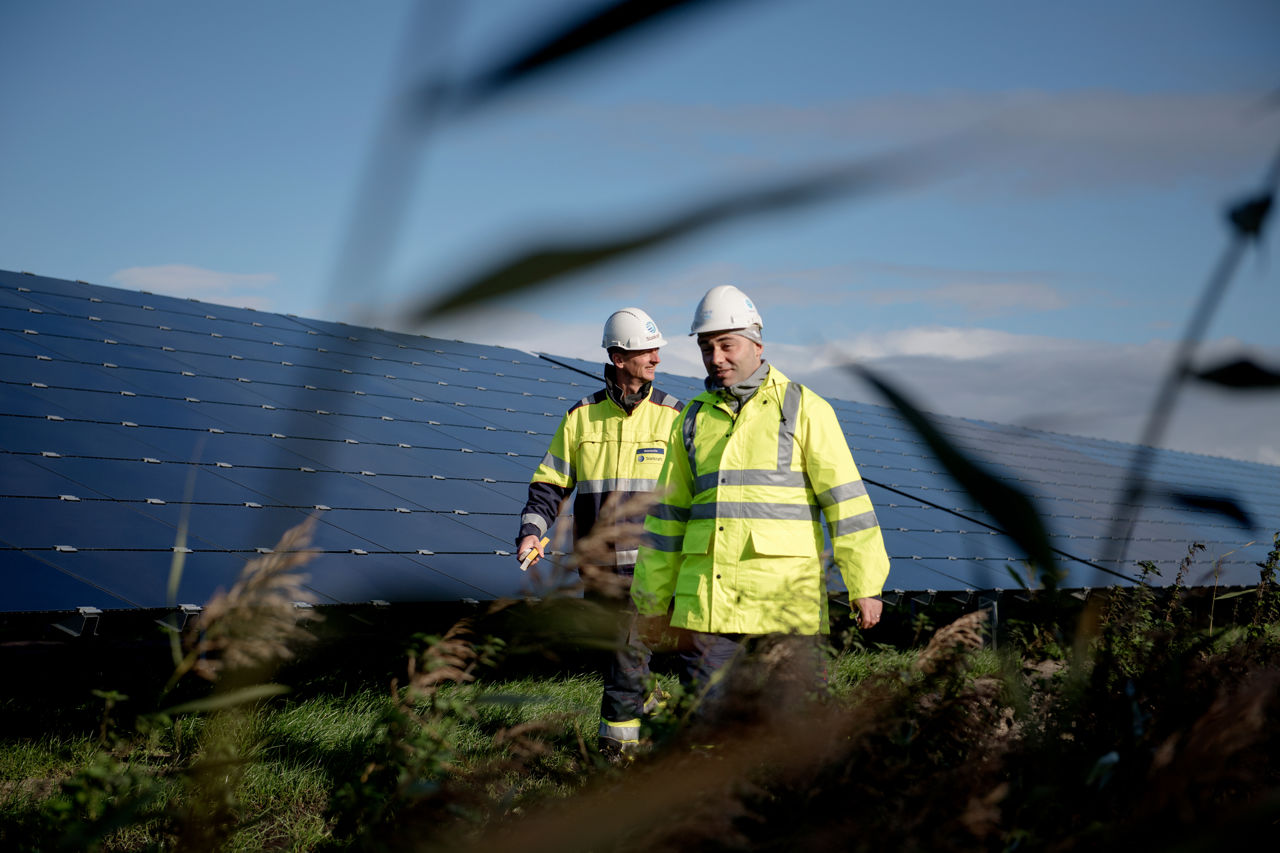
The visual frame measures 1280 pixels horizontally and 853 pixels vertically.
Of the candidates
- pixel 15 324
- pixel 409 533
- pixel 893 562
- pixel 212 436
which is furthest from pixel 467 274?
pixel 15 324

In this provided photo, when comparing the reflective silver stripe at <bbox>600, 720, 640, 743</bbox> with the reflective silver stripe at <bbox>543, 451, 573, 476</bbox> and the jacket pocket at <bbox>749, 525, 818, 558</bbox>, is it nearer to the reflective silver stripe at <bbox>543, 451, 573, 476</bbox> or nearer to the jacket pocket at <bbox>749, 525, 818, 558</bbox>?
the jacket pocket at <bbox>749, 525, 818, 558</bbox>

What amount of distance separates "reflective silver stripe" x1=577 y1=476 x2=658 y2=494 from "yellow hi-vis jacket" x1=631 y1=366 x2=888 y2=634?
36.1 inches

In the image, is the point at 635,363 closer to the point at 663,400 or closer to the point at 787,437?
the point at 663,400

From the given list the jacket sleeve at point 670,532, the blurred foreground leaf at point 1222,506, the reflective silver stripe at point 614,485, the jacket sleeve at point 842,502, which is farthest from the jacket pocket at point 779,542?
the blurred foreground leaf at point 1222,506

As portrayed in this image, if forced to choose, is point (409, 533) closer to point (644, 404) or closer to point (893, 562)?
point (644, 404)

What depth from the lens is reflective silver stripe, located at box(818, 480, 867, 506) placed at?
3.82 m

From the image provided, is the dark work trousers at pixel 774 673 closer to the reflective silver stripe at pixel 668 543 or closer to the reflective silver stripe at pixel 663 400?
the reflective silver stripe at pixel 668 543

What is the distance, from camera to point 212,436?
6875mm

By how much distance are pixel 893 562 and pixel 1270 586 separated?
3.87m

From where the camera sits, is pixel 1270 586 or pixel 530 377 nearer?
pixel 1270 586

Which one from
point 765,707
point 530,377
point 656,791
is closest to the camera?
point 656,791

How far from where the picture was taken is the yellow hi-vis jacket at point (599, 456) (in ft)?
16.9

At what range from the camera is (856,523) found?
376cm

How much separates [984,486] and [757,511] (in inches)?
137
